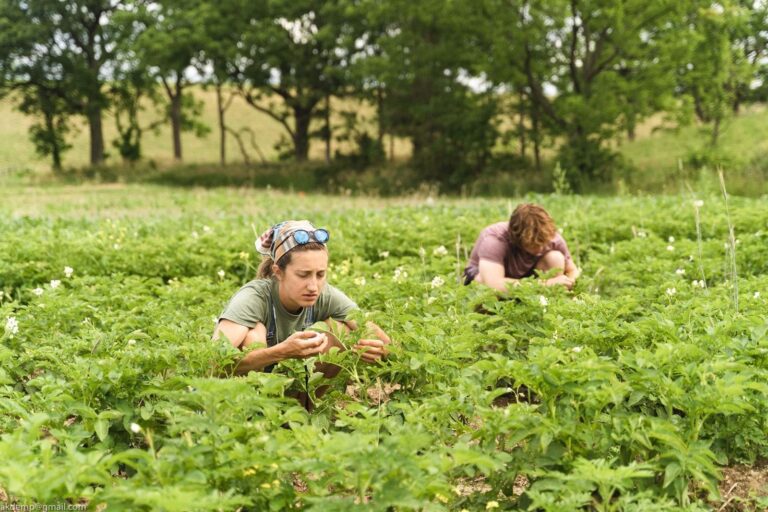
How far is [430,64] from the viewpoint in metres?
28.9

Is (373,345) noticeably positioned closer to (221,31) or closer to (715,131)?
(715,131)

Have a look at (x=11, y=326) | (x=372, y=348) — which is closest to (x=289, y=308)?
(x=372, y=348)

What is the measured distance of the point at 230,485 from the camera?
2.91 m

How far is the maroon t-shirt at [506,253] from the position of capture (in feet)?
21.2

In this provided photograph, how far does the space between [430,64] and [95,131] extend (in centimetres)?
1874

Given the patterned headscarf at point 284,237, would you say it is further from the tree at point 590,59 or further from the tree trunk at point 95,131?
the tree trunk at point 95,131

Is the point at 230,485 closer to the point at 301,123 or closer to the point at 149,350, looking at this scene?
the point at 149,350

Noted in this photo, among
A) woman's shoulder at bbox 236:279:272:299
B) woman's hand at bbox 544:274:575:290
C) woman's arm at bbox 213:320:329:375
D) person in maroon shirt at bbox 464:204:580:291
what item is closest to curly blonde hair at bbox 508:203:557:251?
person in maroon shirt at bbox 464:204:580:291

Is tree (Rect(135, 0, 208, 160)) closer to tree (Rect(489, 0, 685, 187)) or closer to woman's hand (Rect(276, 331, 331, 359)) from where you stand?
tree (Rect(489, 0, 685, 187))

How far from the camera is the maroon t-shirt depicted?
645 cm

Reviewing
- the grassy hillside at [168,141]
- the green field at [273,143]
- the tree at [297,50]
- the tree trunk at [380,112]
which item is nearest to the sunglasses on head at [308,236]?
the green field at [273,143]

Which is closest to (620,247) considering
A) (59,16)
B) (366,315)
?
(366,315)

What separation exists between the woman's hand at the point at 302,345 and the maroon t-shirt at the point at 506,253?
110 inches

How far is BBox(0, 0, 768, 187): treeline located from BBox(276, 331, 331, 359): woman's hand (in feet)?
67.5
